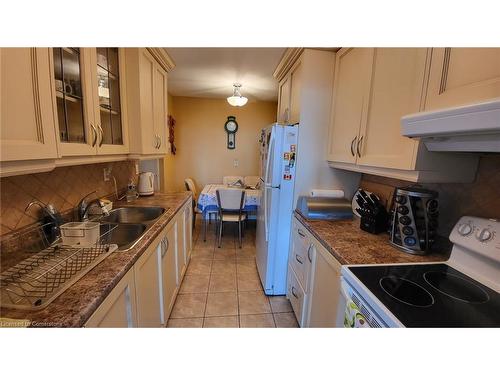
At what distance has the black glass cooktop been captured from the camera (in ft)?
2.28

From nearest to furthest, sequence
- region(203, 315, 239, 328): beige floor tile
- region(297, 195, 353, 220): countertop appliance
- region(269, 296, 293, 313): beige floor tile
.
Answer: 1. region(297, 195, 353, 220): countertop appliance
2. region(203, 315, 239, 328): beige floor tile
3. region(269, 296, 293, 313): beige floor tile

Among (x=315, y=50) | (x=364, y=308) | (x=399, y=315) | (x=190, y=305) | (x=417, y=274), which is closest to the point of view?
(x=399, y=315)

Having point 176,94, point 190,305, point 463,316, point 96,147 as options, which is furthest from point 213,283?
point 176,94

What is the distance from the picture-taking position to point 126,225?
1447 millimetres

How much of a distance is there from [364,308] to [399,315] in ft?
0.48

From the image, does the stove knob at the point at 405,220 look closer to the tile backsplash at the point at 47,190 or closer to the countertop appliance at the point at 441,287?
the countertop appliance at the point at 441,287

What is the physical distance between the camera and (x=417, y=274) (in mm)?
952

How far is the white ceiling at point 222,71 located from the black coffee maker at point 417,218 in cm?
182

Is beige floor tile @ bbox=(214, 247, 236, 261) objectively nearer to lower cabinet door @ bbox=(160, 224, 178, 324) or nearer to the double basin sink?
lower cabinet door @ bbox=(160, 224, 178, 324)

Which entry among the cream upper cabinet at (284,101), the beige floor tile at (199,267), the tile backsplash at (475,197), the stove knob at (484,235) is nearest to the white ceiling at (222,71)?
the cream upper cabinet at (284,101)

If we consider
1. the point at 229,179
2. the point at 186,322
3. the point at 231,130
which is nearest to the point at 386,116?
the point at 186,322

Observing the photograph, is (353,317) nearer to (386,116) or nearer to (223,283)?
(386,116)

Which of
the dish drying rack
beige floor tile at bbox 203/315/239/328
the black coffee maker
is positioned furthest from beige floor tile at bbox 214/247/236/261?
the black coffee maker
